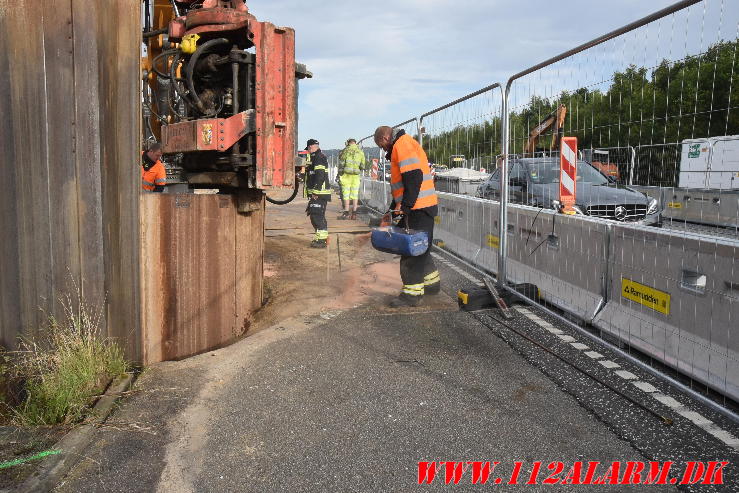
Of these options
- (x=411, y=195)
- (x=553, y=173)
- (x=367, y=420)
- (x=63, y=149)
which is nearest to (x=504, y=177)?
(x=411, y=195)

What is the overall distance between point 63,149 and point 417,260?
11.7 feet

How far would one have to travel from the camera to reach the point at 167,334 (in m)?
4.89

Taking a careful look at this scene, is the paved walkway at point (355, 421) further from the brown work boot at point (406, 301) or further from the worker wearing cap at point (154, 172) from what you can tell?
the worker wearing cap at point (154, 172)

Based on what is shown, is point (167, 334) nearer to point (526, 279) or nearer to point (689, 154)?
point (526, 279)

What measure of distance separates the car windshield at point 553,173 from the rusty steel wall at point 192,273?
11.3ft

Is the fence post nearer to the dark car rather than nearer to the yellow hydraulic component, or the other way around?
the dark car

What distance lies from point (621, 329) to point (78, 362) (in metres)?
4.12

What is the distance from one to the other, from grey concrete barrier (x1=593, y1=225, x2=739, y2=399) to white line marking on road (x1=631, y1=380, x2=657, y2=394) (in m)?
0.28

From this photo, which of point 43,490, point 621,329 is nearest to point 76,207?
point 43,490

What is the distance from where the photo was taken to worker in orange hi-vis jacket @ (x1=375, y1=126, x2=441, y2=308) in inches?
247

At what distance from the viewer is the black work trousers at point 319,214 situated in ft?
35.1

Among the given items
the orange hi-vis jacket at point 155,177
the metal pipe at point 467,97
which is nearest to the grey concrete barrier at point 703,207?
the metal pipe at point 467,97

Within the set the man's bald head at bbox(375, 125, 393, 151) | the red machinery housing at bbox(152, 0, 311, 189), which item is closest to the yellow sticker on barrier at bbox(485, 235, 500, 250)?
the man's bald head at bbox(375, 125, 393, 151)

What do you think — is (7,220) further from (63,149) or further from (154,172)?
(154,172)
